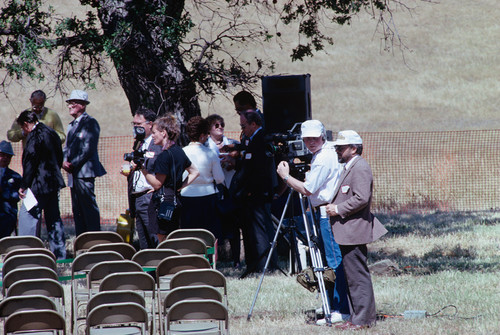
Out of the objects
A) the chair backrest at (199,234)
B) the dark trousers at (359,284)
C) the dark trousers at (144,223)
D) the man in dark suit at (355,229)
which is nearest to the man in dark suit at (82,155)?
the dark trousers at (144,223)

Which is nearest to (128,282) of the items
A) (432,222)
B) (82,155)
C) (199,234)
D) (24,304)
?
(24,304)

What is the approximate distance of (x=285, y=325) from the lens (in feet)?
22.8

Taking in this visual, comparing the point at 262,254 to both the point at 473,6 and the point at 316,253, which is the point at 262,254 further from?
the point at 473,6

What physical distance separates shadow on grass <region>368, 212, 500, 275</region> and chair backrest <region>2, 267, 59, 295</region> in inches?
190

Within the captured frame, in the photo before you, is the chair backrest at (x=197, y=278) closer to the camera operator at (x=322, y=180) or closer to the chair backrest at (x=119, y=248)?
the camera operator at (x=322, y=180)

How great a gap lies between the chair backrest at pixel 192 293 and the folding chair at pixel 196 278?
374mm

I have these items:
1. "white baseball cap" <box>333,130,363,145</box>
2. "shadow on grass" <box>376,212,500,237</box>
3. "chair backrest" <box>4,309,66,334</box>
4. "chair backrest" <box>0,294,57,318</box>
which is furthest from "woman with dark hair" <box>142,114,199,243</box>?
"shadow on grass" <box>376,212,500,237</box>

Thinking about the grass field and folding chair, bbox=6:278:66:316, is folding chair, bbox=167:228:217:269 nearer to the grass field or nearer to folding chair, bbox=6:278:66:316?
the grass field

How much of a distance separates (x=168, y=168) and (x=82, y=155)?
260 cm

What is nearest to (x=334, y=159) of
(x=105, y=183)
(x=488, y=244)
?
(x=488, y=244)

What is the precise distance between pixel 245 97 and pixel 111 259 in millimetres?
3466

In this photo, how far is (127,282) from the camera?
19.1 feet

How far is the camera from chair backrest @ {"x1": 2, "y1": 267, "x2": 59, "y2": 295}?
616cm

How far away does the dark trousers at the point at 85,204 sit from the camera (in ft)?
33.8
